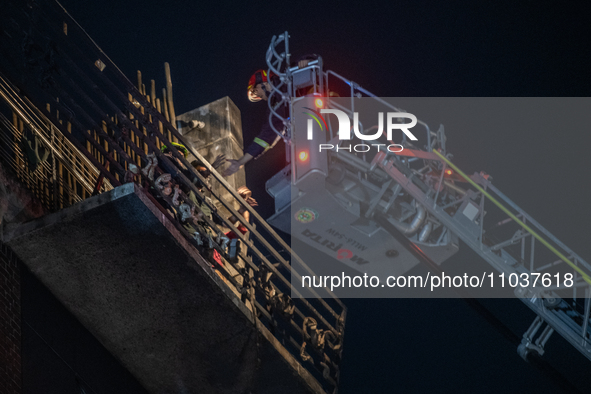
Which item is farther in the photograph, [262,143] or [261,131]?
[261,131]

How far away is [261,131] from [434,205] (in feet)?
9.58

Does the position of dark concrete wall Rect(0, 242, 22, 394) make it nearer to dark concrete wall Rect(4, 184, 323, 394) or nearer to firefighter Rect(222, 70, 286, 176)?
dark concrete wall Rect(4, 184, 323, 394)

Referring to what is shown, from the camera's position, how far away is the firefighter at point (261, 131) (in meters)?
9.01

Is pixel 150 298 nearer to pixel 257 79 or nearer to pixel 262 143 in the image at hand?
pixel 262 143

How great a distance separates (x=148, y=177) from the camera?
5559mm

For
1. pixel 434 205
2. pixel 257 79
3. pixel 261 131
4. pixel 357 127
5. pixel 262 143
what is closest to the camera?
pixel 434 205

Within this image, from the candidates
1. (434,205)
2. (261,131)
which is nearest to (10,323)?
(261,131)

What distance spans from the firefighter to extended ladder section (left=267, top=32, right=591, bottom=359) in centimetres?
26

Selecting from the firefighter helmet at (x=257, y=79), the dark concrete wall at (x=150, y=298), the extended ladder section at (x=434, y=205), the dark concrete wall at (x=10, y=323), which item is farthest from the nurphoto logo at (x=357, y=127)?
the dark concrete wall at (x=10, y=323)

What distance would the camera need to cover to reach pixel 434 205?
27.1 feet

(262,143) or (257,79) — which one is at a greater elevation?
(257,79)

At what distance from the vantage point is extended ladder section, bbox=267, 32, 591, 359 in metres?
7.91

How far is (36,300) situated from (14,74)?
6.94ft

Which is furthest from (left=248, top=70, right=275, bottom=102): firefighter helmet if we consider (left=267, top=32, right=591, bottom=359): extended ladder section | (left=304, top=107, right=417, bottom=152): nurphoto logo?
(left=304, top=107, right=417, bottom=152): nurphoto logo
